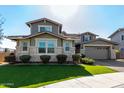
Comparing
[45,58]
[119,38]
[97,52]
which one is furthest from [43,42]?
[119,38]

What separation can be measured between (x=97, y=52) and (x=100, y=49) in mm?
688

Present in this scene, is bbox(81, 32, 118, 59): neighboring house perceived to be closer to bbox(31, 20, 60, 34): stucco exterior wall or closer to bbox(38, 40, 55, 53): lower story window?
bbox(31, 20, 60, 34): stucco exterior wall

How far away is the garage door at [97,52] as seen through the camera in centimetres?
2633

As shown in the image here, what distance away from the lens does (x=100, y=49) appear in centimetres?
2689

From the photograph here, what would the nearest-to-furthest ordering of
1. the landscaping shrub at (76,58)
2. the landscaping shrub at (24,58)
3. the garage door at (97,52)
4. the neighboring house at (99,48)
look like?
the landscaping shrub at (24,58) → the landscaping shrub at (76,58) → the neighboring house at (99,48) → the garage door at (97,52)

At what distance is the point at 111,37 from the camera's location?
115 feet

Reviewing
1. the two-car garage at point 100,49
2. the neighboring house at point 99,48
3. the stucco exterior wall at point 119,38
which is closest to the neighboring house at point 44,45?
the neighboring house at point 99,48

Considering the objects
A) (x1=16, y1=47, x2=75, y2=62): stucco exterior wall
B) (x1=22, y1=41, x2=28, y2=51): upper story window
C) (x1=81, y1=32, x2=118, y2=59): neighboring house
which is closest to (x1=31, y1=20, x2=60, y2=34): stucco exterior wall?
(x1=22, y1=41, x2=28, y2=51): upper story window

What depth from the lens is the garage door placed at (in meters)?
26.3

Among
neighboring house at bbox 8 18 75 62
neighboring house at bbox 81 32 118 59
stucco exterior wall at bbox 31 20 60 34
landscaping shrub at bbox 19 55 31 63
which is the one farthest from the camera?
→ neighboring house at bbox 81 32 118 59

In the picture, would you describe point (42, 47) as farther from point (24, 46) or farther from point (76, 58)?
point (76, 58)

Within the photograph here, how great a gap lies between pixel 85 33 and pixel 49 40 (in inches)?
477

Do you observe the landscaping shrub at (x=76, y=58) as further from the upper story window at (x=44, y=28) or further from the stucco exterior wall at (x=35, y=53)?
the upper story window at (x=44, y=28)
